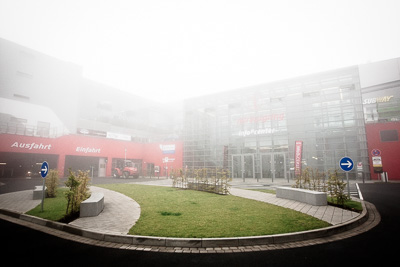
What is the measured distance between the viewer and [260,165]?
28188 millimetres

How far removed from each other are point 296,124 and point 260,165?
7.25 meters

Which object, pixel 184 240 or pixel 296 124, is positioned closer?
pixel 184 240

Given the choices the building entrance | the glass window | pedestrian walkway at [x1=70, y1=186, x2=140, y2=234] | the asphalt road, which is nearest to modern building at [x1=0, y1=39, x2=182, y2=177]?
the building entrance

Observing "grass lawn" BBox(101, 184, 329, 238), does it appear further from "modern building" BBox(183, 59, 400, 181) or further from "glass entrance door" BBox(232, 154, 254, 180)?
"glass entrance door" BBox(232, 154, 254, 180)

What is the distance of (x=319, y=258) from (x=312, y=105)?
2676 cm

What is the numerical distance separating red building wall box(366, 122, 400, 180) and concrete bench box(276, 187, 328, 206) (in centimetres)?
1897

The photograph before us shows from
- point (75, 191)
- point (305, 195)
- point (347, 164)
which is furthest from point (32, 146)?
point (347, 164)

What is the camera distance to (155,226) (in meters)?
5.72

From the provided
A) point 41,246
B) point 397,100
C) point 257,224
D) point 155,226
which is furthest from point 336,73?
point 41,246

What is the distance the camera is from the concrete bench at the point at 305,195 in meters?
8.75

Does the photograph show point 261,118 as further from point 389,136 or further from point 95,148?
point 95,148

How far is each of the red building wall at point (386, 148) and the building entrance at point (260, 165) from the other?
936 cm

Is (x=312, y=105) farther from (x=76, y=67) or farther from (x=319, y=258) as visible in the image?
(x=76, y=67)

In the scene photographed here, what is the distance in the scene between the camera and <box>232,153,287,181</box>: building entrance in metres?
26.9
